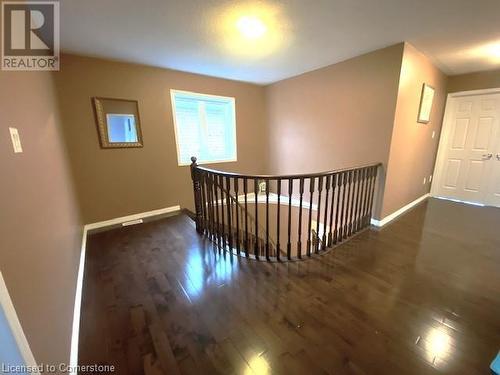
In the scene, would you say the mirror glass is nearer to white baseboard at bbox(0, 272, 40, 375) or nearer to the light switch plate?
the light switch plate

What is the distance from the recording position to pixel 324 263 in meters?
2.18

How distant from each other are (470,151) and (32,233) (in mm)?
6084

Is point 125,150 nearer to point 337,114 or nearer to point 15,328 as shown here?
point 15,328

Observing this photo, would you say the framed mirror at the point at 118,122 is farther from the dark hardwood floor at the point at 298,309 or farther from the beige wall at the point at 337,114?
the beige wall at the point at 337,114

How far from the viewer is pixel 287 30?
2.24m

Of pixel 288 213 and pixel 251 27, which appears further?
pixel 288 213

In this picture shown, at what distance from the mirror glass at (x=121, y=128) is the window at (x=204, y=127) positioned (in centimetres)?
67

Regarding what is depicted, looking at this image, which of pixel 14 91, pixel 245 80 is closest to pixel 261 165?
pixel 245 80

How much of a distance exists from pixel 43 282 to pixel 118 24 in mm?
2312

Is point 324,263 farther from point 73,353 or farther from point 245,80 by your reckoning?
point 245,80

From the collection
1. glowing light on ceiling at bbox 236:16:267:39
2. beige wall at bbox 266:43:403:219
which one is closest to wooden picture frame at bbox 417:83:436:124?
beige wall at bbox 266:43:403:219

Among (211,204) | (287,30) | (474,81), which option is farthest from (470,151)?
(211,204)

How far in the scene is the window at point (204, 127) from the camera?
3750 millimetres

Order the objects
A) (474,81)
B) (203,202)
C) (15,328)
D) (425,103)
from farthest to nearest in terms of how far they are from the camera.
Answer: (474,81) → (425,103) → (203,202) → (15,328)
